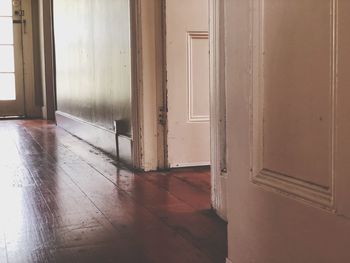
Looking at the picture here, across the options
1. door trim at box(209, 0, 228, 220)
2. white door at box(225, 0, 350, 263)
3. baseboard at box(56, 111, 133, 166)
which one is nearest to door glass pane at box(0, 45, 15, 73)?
baseboard at box(56, 111, 133, 166)

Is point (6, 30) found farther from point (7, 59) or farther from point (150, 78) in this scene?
point (150, 78)

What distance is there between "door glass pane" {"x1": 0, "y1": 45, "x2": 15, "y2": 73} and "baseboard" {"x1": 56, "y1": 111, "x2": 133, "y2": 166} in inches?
98.4

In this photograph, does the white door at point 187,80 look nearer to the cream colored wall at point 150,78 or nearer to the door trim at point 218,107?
the cream colored wall at point 150,78

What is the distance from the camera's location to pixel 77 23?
4578 millimetres

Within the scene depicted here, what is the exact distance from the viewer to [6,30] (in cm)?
768

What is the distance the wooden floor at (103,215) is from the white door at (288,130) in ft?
1.33

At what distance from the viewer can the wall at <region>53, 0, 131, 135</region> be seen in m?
3.14

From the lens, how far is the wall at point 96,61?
3143mm

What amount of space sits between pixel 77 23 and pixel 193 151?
86.4 inches

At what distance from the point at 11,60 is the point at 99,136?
4.44 metres

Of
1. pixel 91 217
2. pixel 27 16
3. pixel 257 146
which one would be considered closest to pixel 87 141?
pixel 91 217

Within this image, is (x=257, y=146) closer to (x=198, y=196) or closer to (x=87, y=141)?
(x=198, y=196)

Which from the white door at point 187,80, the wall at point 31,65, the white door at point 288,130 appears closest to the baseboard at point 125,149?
the white door at point 187,80

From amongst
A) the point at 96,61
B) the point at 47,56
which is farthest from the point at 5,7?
the point at 96,61
